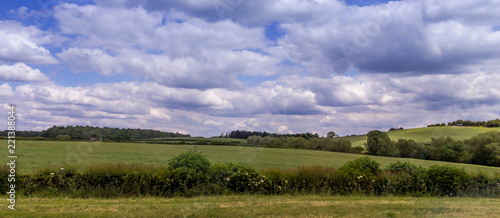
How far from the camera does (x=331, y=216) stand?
9602mm

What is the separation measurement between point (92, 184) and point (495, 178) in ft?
65.8

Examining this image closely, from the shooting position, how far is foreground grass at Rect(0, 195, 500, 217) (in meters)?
9.45

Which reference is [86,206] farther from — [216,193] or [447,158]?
[447,158]

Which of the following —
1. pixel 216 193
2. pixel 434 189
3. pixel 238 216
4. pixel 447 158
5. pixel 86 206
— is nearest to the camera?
pixel 238 216

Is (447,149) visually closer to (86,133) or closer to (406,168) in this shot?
(406,168)

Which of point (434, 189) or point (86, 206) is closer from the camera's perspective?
point (86, 206)

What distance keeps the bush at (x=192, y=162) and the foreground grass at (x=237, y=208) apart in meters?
1.79

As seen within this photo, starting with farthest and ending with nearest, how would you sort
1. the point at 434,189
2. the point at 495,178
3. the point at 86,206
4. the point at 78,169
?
1. the point at 495,178
2. the point at 434,189
3. the point at 78,169
4. the point at 86,206

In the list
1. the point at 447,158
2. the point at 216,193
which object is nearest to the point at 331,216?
the point at 216,193

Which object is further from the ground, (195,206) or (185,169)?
(185,169)

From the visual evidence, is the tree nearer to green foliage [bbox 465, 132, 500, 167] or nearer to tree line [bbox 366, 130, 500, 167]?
tree line [bbox 366, 130, 500, 167]

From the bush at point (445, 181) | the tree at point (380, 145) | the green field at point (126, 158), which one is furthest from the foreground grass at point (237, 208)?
the tree at point (380, 145)

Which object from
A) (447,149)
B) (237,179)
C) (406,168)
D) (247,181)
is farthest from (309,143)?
(237,179)

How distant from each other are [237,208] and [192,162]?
13.8 ft
